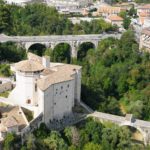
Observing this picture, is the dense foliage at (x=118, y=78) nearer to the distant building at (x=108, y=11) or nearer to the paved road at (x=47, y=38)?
the paved road at (x=47, y=38)

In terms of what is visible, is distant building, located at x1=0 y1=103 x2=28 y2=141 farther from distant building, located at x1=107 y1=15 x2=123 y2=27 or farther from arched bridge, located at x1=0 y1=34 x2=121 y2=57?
distant building, located at x1=107 y1=15 x2=123 y2=27

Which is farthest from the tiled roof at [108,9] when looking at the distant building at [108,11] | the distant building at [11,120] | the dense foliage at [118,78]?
the distant building at [11,120]

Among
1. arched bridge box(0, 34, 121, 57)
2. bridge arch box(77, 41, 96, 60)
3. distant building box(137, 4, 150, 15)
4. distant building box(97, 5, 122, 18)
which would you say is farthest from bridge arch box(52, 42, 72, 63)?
distant building box(137, 4, 150, 15)

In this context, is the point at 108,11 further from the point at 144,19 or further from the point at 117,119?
the point at 117,119

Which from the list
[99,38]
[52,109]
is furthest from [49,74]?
[99,38]

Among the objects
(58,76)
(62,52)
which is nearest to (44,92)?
(58,76)
